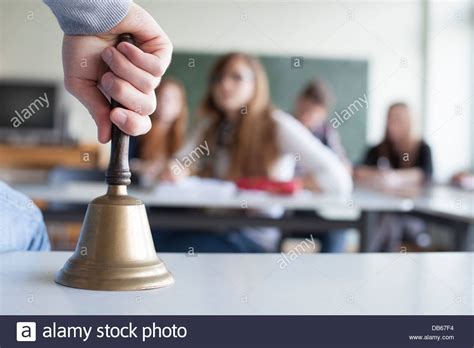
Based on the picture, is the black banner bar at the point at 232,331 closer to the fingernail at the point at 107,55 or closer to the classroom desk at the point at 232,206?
the fingernail at the point at 107,55

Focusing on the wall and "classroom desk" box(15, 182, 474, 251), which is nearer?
"classroom desk" box(15, 182, 474, 251)

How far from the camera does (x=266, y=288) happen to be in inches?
26.4

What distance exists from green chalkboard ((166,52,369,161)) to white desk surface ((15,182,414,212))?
14.1ft

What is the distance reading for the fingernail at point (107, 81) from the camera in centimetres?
66

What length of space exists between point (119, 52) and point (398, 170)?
462 cm

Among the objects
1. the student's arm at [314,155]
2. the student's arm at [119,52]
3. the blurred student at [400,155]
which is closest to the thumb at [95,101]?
the student's arm at [119,52]

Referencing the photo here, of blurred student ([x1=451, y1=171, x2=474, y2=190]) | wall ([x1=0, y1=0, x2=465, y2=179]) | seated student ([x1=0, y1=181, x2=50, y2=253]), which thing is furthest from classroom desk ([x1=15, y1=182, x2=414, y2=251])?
wall ([x1=0, y1=0, x2=465, y2=179])

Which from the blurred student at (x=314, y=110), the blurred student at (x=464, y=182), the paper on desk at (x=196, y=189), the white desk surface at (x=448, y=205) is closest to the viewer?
the white desk surface at (x=448, y=205)

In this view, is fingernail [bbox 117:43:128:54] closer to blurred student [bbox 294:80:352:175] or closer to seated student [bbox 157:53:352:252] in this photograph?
seated student [bbox 157:53:352:252]

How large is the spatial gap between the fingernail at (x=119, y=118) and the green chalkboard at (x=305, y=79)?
263 inches

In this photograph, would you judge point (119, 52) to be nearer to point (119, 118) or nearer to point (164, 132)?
point (119, 118)

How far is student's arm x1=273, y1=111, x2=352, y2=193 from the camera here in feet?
10.7

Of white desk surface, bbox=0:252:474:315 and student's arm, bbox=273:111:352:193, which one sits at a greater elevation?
student's arm, bbox=273:111:352:193

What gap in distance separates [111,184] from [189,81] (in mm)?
6733
